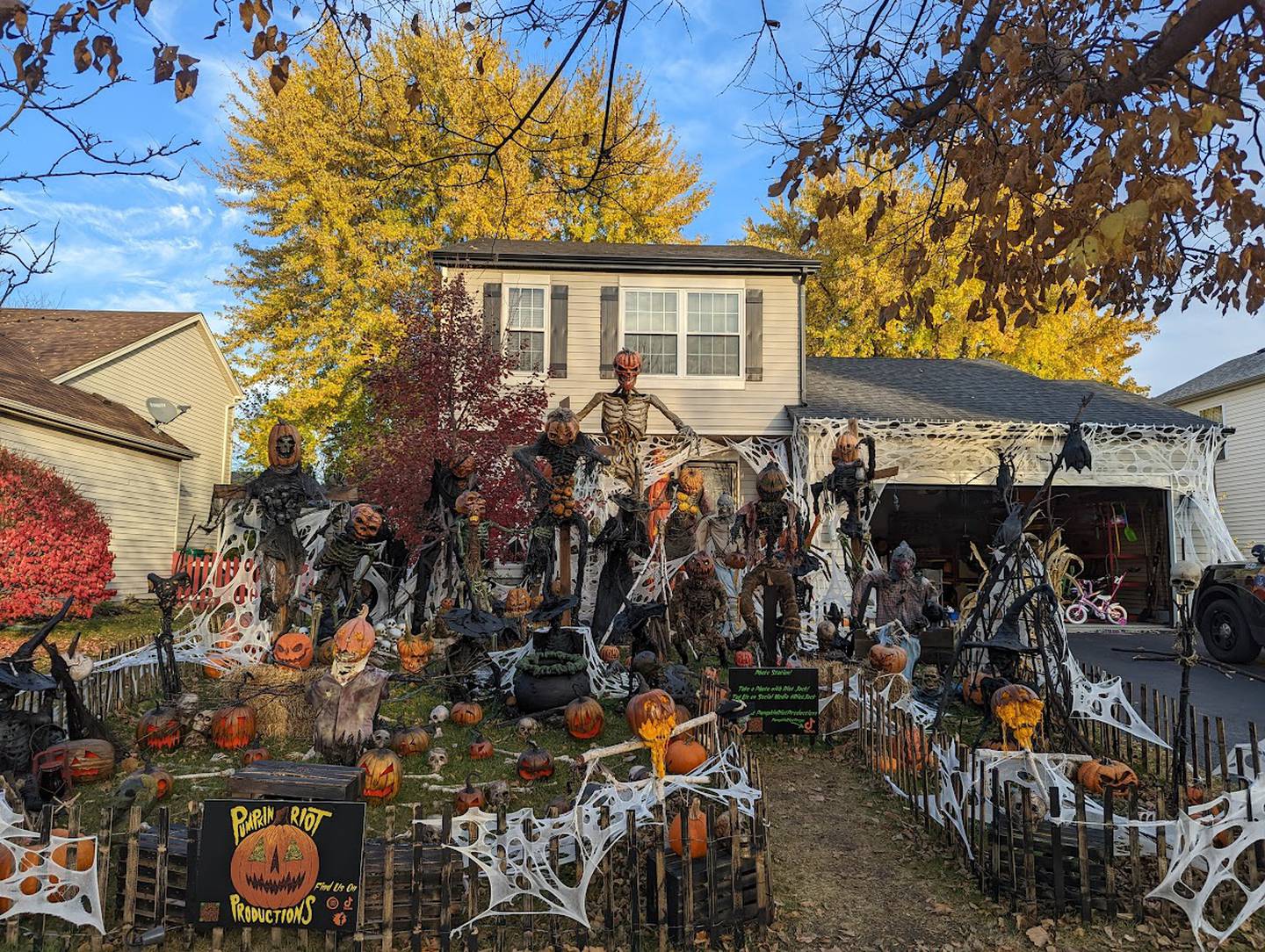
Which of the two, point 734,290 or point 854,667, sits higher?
point 734,290

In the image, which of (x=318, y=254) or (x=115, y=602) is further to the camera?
(x=318, y=254)

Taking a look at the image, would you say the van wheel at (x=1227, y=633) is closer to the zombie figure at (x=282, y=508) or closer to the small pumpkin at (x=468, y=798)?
the small pumpkin at (x=468, y=798)

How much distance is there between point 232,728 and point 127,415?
15324 mm

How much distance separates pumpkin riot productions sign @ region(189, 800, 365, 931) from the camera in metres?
3.28

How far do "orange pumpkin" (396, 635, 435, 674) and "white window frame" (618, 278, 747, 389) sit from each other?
9.35 meters

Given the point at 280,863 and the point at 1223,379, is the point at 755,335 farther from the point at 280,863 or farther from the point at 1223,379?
the point at 1223,379

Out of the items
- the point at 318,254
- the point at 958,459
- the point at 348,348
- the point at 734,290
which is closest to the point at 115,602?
the point at 348,348

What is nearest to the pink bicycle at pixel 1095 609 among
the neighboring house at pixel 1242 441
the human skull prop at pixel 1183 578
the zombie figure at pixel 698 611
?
the zombie figure at pixel 698 611

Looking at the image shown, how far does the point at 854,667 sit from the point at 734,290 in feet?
32.7

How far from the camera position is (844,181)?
25.9m

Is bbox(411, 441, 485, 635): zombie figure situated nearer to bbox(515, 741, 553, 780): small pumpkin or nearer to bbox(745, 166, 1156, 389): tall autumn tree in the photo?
bbox(515, 741, 553, 780): small pumpkin

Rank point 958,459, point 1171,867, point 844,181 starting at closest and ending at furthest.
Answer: point 1171,867, point 958,459, point 844,181

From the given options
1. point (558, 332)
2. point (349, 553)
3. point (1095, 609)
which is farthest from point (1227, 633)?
point (558, 332)

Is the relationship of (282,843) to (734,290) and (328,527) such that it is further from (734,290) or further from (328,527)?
(734,290)
